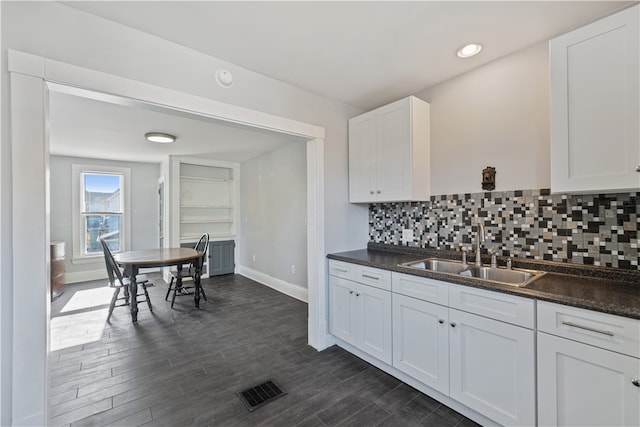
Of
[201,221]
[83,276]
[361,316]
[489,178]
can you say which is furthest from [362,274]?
[83,276]

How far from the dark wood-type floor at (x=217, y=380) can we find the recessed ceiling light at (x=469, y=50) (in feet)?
8.25

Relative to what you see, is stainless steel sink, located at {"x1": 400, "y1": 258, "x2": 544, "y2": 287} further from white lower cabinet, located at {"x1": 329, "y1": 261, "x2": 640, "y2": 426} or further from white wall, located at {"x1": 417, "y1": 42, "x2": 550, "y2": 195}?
white wall, located at {"x1": 417, "y1": 42, "x2": 550, "y2": 195}

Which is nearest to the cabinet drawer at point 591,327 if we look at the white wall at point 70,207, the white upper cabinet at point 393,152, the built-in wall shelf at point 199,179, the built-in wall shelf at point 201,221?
the white upper cabinet at point 393,152

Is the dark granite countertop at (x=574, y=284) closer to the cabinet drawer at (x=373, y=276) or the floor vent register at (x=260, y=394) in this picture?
the cabinet drawer at (x=373, y=276)

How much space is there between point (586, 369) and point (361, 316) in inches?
56.1

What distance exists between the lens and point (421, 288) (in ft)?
6.40

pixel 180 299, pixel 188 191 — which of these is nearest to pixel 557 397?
pixel 180 299

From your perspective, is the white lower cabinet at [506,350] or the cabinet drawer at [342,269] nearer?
the white lower cabinet at [506,350]

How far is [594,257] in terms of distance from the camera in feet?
5.71

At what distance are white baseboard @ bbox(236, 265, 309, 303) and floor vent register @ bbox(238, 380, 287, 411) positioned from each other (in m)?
1.92

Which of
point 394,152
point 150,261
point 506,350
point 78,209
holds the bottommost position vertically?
point 506,350

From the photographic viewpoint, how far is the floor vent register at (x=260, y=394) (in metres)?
1.91


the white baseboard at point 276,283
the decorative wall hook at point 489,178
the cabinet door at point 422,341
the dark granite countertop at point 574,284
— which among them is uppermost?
the decorative wall hook at point 489,178

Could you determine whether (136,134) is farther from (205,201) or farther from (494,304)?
(494,304)
